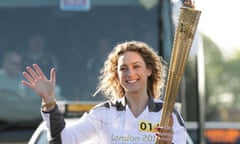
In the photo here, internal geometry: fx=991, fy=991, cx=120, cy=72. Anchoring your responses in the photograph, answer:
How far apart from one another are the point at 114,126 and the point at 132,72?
31 cm

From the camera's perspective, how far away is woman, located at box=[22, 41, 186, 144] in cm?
525

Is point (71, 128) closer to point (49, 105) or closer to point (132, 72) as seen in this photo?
point (49, 105)

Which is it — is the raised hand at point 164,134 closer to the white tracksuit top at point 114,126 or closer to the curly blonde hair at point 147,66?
the white tracksuit top at point 114,126

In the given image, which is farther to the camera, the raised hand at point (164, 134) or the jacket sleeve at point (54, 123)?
the jacket sleeve at point (54, 123)

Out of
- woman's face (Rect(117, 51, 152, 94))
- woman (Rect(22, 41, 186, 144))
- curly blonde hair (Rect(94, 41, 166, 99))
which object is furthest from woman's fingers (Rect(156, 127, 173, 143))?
curly blonde hair (Rect(94, 41, 166, 99))

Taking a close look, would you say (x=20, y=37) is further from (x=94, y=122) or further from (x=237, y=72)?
(x=237, y=72)

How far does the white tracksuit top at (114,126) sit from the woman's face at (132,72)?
10 cm

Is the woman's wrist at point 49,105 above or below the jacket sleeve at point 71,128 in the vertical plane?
above

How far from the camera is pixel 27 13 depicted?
8516 millimetres

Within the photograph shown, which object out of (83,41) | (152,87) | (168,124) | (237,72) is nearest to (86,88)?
(83,41)

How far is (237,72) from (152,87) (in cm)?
6413

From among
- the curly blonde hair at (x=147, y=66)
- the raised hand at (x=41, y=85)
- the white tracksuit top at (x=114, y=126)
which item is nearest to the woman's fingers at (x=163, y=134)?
the white tracksuit top at (x=114, y=126)

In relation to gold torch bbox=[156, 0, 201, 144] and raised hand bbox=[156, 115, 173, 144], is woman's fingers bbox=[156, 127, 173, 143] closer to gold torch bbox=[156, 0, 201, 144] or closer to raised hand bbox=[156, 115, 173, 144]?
raised hand bbox=[156, 115, 173, 144]

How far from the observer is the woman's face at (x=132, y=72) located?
5363 mm
